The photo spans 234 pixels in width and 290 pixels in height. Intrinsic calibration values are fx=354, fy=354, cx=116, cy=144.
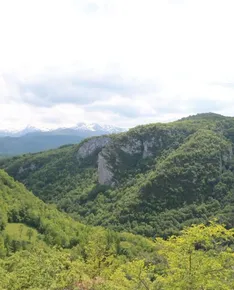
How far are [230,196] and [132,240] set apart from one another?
87.2 metres

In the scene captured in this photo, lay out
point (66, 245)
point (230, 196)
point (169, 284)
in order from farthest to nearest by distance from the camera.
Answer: point (230, 196)
point (66, 245)
point (169, 284)

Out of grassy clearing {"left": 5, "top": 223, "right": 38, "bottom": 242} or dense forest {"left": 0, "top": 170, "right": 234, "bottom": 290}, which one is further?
grassy clearing {"left": 5, "top": 223, "right": 38, "bottom": 242}

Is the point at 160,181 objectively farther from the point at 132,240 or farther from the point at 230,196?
the point at 132,240

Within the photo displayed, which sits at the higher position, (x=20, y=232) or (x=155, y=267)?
(x=155, y=267)

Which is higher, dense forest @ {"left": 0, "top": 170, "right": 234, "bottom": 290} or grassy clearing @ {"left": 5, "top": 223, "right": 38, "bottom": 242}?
dense forest @ {"left": 0, "top": 170, "right": 234, "bottom": 290}

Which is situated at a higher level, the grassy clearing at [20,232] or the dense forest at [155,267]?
the dense forest at [155,267]

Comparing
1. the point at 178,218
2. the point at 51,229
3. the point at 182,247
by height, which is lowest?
the point at 178,218

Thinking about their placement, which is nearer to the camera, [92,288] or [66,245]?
[92,288]

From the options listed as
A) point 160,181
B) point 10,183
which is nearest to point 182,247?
point 10,183

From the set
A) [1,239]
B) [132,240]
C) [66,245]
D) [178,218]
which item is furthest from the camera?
[178,218]

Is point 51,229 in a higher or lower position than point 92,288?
lower

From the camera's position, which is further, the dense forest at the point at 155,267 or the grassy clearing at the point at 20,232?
the grassy clearing at the point at 20,232

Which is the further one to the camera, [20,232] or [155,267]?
[20,232]

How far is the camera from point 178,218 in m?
180
